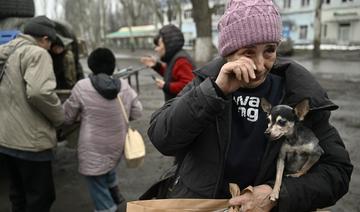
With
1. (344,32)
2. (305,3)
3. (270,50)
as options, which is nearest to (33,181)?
(270,50)

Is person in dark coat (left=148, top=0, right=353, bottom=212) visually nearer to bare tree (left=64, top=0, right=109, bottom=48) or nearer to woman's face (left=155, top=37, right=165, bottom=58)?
woman's face (left=155, top=37, right=165, bottom=58)

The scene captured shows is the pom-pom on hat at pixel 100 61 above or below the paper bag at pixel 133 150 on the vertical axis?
above

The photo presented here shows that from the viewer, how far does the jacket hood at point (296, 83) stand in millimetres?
1583

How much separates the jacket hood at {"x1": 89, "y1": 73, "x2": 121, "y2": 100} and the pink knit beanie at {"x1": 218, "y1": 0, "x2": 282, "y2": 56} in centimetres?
234

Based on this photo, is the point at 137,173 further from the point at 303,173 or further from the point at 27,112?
the point at 303,173

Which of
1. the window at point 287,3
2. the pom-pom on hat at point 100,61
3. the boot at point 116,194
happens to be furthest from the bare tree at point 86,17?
the pom-pom on hat at point 100,61

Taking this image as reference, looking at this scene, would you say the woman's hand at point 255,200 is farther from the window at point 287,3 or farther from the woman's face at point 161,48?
the window at point 287,3

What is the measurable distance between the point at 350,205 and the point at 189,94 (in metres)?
3.54

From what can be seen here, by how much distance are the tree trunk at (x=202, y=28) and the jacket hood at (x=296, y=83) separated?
19005mm

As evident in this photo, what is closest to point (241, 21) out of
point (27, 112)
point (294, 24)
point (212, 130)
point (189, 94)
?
point (189, 94)

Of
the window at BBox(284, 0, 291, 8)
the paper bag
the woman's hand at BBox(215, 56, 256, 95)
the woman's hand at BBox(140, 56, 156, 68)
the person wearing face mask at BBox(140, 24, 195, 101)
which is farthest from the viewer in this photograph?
the window at BBox(284, 0, 291, 8)

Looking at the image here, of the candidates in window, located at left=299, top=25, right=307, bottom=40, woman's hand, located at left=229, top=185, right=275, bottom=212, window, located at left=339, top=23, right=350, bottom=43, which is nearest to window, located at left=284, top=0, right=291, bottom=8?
window, located at left=299, top=25, right=307, bottom=40

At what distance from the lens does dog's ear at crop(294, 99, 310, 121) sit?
4.97ft

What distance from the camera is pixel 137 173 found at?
566cm
